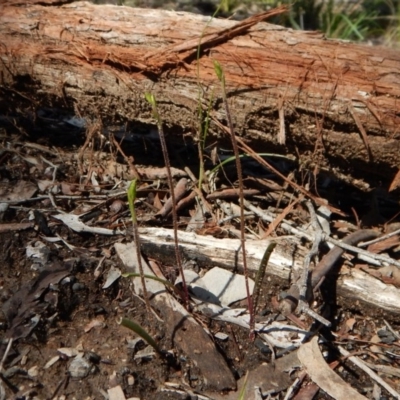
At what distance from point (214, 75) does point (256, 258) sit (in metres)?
0.66

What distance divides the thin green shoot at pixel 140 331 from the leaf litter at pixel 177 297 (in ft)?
0.20

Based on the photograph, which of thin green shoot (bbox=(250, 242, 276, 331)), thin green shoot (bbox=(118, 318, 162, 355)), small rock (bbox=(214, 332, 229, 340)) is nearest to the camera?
thin green shoot (bbox=(118, 318, 162, 355))

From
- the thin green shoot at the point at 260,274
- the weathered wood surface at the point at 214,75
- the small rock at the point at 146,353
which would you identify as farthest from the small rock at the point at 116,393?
the weathered wood surface at the point at 214,75

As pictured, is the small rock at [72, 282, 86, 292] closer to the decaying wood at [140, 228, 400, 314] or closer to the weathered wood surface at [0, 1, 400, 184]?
the decaying wood at [140, 228, 400, 314]

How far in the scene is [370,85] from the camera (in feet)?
7.26

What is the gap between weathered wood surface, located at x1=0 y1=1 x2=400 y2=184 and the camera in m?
2.22

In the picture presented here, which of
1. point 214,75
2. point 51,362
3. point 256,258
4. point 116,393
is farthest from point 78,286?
point 214,75

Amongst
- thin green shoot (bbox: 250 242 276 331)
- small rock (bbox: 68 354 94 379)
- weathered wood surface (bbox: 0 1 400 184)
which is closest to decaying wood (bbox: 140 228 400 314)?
thin green shoot (bbox: 250 242 276 331)

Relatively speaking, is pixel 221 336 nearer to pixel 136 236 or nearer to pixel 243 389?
pixel 243 389

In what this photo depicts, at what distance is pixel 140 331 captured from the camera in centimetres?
186

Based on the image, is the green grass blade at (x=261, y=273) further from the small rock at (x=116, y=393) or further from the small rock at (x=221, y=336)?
the small rock at (x=116, y=393)

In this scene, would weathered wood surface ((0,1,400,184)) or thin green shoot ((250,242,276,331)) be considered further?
weathered wood surface ((0,1,400,184))

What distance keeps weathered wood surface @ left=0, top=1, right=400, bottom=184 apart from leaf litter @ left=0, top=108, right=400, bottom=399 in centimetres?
26

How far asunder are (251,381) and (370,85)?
41.5 inches
